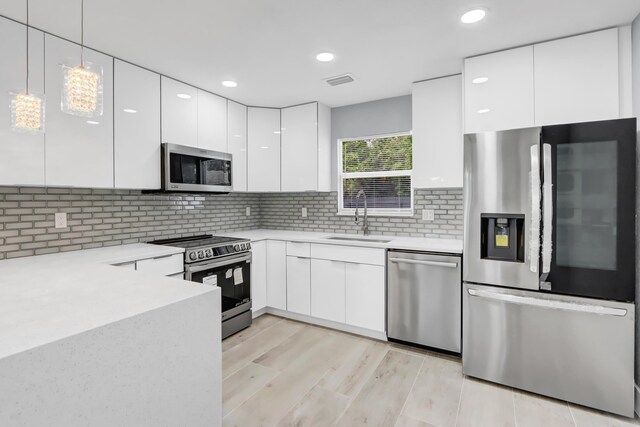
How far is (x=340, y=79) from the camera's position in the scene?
10.2 feet

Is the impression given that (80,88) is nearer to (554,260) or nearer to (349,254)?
(349,254)

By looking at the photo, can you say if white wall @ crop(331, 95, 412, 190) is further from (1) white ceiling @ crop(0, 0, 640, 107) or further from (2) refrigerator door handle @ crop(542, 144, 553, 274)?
(2) refrigerator door handle @ crop(542, 144, 553, 274)

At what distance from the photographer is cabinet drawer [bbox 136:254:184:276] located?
255 cm

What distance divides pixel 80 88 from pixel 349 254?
2408 mm

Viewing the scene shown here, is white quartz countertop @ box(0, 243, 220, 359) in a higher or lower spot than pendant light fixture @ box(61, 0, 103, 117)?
lower

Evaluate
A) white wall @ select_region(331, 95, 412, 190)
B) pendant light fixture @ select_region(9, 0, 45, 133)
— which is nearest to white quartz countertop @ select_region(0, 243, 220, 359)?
pendant light fixture @ select_region(9, 0, 45, 133)

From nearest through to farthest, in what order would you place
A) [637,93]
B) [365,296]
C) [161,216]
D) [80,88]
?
[80,88] → [637,93] → [365,296] → [161,216]

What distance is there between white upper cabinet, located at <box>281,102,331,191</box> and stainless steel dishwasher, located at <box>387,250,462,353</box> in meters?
1.38

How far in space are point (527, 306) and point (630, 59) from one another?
69.2 inches

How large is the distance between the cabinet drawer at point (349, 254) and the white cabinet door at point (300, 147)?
79 centimetres

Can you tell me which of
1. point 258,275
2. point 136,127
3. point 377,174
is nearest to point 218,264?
point 258,275

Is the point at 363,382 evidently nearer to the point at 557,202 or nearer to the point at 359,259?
the point at 359,259

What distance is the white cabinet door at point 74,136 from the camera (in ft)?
7.38

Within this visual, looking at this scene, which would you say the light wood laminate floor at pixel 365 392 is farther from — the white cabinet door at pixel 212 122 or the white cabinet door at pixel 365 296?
the white cabinet door at pixel 212 122
